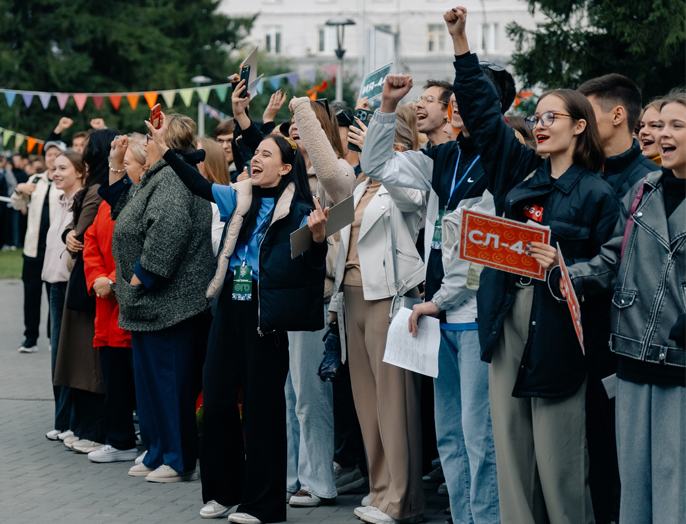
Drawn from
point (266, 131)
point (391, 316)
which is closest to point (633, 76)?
point (266, 131)

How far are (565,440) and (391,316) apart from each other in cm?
141

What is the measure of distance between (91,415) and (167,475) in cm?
118

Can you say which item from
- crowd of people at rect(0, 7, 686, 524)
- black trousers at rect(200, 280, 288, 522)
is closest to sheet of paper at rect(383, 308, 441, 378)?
crowd of people at rect(0, 7, 686, 524)

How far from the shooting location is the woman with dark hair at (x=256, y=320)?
4.75 m

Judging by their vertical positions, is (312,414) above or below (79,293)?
below

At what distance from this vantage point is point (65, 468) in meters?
6.12

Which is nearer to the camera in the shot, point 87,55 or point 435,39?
point 87,55

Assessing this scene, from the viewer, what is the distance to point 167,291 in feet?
18.4

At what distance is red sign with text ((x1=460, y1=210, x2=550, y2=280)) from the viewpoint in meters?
3.29

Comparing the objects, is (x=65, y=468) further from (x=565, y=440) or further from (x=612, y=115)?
(x=612, y=115)

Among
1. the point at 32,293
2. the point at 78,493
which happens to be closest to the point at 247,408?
the point at 78,493

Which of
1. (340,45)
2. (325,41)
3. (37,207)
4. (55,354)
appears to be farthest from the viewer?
(325,41)

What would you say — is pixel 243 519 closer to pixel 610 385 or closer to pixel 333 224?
pixel 333 224

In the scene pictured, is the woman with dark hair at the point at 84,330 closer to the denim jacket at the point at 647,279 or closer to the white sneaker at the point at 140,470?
the white sneaker at the point at 140,470
